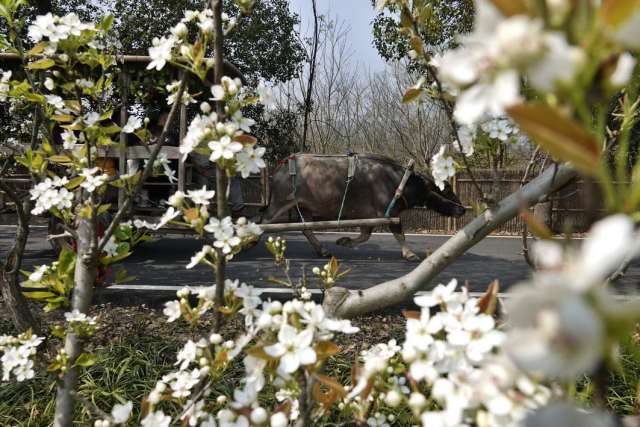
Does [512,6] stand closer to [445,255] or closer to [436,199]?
[445,255]

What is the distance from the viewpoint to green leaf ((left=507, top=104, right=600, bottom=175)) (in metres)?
0.37

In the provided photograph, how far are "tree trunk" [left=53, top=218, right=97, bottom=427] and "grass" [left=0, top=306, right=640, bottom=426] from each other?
0.57m

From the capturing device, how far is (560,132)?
0.37 metres

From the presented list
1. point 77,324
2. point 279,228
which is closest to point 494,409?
point 77,324

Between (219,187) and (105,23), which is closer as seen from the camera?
(219,187)

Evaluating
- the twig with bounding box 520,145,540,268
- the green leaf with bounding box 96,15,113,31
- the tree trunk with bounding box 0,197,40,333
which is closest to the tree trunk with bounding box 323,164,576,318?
the twig with bounding box 520,145,540,268

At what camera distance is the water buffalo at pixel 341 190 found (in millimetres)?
7195

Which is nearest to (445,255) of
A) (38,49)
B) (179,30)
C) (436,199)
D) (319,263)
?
(179,30)

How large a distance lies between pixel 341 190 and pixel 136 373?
4815 millimetres

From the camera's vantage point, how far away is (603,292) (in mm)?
320

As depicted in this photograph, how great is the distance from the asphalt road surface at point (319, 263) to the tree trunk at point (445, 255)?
4043 millimetres

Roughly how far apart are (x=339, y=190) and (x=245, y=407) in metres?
6.45

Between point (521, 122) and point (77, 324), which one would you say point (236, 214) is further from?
point (521, 122)

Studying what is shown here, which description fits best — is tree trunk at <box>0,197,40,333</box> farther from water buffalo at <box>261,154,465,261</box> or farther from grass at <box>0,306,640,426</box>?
water buffalo at <box>261,154,465,261</box>
